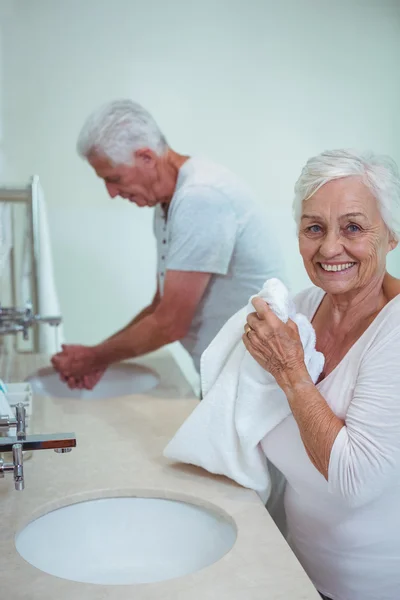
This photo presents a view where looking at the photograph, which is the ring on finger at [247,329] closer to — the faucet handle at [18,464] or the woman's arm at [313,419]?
the woman's arm at [313,419]

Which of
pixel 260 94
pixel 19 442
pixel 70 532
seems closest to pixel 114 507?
pixel 70 532

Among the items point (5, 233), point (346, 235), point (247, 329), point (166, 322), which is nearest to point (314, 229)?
point (346, 235)

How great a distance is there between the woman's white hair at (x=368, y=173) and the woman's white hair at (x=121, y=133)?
2.87ft

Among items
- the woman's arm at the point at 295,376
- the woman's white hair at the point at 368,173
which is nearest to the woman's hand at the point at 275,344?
the woman's arm at the point at 295,376

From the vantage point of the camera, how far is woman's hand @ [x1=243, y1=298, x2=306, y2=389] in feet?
3.83

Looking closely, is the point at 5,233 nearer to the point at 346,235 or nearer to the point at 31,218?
the point at 31,218

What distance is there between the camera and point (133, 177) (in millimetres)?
2029

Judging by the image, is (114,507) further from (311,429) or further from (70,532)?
(311,429)

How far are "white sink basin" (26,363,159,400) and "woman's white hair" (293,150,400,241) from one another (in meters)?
1.01

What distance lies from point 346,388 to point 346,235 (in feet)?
0.82

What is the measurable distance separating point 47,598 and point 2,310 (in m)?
1.08

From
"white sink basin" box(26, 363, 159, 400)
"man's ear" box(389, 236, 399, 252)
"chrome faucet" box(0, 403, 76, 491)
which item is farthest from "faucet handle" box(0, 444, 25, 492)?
"white sink basin" box(26, 363, 159, 400)

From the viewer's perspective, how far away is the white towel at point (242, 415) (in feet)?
Answer: 4.06

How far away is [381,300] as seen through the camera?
4.08 feet
